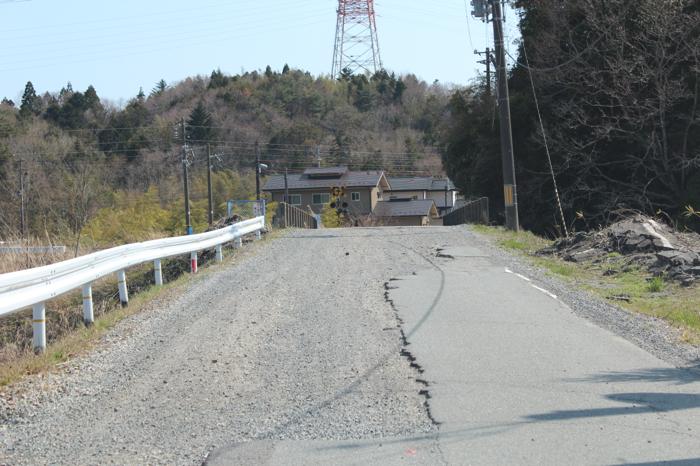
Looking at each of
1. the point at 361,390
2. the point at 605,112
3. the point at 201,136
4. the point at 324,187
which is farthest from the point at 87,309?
the point at 201,136

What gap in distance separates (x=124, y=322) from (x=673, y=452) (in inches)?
283

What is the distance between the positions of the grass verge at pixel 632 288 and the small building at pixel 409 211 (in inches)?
1819

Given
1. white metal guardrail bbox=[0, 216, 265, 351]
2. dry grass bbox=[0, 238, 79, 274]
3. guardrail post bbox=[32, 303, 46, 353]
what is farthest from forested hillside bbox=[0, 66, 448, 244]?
guardrail post bbox=[32, 303, 46, 353]

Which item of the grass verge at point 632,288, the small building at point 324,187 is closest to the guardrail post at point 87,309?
the grass verge at point 632,288

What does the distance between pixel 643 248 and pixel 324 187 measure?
55.2 meters

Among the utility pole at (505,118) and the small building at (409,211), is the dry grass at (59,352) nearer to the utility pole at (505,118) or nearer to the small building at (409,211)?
the utility pole at (505,118)

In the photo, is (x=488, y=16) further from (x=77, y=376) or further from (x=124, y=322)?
(x=77, y=376)

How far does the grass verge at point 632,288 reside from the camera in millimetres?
10258

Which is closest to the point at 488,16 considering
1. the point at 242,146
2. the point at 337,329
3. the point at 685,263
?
the point at 685,263

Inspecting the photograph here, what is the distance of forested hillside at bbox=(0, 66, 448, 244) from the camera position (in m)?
56.4

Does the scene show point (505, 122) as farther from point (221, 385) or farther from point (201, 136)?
point (201, 136)

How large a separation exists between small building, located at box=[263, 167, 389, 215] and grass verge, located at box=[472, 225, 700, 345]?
51.8 metres

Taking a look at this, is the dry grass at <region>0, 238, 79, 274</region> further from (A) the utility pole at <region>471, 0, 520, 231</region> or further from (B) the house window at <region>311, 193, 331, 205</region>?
(B) the house window at <region>311, 193, 331, 205</region>

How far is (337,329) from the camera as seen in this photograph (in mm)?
9336
